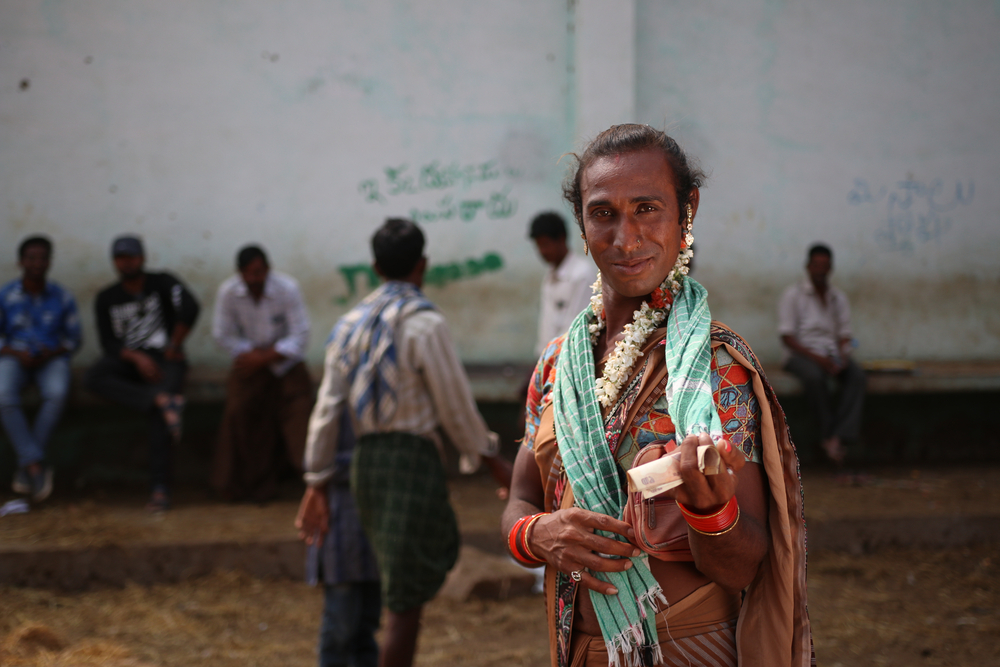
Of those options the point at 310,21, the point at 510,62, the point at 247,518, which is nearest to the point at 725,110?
the point at 510,62

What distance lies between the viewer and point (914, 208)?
23.7ft

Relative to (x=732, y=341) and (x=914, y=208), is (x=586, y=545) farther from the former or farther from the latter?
(x=914, y=208)

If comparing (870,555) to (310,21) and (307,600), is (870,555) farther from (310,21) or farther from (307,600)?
(310,21)

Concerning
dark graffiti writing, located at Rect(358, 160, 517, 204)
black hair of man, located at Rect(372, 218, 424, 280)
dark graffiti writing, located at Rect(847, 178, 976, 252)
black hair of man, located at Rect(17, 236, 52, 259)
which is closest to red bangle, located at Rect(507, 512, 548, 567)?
black hair of man, located at Rect(372, 218, 424, 280)

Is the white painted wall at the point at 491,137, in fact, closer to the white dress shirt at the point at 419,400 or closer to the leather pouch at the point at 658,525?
the white dress shirt at the point at 419,400

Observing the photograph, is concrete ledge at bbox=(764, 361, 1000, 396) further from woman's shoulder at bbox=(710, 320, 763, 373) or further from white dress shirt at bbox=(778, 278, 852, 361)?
woman's shoulder at bbox=(710, 320, 763, 373)

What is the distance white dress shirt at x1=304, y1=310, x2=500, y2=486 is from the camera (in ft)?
9.77

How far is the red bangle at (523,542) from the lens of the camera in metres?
1.57

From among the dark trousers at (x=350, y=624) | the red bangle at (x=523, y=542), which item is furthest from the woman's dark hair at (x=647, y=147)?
the dark trousers at (x=350, y=624)

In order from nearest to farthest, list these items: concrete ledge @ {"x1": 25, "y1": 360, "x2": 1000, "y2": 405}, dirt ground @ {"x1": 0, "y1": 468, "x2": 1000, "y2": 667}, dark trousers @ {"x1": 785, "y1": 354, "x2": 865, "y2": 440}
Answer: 1. dirt ground @ {"x1": 0, "y1": 468, "x2": 1000, "y2": 667}
2. concrete ledge @ {"x1": 25, "y1": 360, "x2": 1000, "y2": 405}
3. dark trousers @ {"x1": 785, "y1": 354, "x2": 865, "y2": 440}

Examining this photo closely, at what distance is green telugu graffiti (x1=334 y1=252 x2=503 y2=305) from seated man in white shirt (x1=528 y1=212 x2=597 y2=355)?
1.34 metres

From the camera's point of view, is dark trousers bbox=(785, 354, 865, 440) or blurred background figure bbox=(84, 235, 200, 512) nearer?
blurred background figure bbox=(84, 235, 200, 512)

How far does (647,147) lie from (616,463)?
62 centimetres

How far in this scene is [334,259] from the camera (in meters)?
6.72
